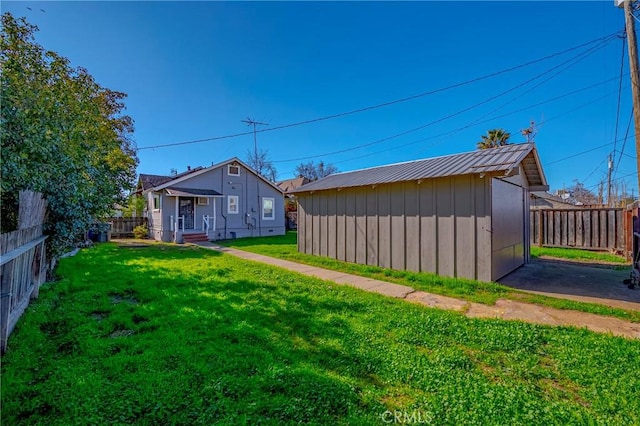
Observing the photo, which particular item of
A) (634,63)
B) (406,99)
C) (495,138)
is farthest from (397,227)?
(495,138)

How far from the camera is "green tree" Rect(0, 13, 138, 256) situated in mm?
3957

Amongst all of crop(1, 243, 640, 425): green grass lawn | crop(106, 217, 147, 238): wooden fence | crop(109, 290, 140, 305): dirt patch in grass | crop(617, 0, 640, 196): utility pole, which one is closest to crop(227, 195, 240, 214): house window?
crop(106, 217, 147, 238): wooden fence

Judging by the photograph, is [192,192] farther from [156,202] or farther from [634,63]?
[634,63]

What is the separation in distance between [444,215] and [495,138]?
23.0m

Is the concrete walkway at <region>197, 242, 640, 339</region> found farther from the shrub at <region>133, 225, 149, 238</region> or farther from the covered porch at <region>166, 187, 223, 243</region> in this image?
the shrub at <region>133, 225, 149, 238</region>

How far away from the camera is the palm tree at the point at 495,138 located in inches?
958

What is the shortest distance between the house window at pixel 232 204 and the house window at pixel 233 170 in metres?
1.52

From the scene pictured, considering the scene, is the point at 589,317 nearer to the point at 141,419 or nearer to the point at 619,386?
the point at 619,386

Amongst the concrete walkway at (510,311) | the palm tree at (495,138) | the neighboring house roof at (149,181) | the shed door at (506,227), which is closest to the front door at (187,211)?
the neighboring house roof at (149,181)

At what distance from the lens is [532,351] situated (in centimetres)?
311

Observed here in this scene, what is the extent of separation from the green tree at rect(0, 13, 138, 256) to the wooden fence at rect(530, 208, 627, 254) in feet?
48.8

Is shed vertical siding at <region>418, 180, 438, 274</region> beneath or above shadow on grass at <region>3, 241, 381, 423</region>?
above

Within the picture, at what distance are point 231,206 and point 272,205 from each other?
3.10 meters

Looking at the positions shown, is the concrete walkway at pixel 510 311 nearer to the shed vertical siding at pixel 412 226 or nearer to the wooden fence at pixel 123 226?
the shed vertical siding at pixel 412 226
